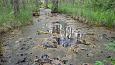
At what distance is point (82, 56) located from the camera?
291 inches

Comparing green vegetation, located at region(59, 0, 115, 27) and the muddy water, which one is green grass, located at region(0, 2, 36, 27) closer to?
the muddy water

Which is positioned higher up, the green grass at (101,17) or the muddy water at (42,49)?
the green grass at (101,17)

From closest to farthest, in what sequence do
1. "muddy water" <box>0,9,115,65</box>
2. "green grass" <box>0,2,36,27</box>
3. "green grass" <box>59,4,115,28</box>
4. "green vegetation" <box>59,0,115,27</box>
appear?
"muddy water" <box>0,9,115,65</box> < "green grass" <box>0,2,36,27</box> < "green vegetation" <box>59,0,115,27</box> < "green grass" <box>59,4,115,28</box>

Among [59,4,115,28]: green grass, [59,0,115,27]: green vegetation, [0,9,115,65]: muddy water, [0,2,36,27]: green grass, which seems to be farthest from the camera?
[59,4,115,28]: green grass

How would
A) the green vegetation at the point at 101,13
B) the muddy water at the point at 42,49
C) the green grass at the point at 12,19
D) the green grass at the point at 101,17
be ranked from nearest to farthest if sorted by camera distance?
1. the muddy water at the point at 42,49
2. the green grass at the point at 12,19
3. the green vegetation at the point at 101,13
4. the green grass at the point at 101,17

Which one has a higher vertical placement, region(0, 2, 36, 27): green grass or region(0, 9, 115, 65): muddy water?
region(0, 2, 36, 27): green grass

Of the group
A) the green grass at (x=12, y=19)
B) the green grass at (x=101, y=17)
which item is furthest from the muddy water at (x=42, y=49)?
the green grass at (x=101, y=17)

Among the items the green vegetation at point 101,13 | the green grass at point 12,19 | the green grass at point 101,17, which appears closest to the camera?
the green grass at point 12,19

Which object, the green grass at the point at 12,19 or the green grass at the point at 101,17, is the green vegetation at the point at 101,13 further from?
the green grass at the point at 12,19

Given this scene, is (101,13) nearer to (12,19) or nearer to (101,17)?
(101,17)

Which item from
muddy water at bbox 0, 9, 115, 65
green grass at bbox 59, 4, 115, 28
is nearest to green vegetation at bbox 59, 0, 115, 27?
green grass at bbox 59, 4, 115, 28

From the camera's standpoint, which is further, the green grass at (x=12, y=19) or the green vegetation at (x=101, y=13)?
the green vegetation at (x=101, y=13)

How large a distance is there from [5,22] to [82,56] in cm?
557

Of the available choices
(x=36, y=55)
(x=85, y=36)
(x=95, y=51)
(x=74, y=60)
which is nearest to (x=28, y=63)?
(x=36, y=55)
